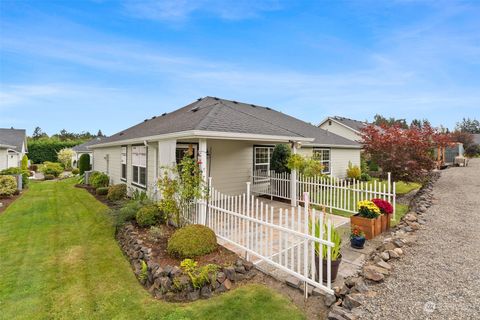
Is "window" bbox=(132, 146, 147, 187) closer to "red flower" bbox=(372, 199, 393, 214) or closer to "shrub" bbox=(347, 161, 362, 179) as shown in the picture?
"red flower" bbox=(372, 199, 393, 214)

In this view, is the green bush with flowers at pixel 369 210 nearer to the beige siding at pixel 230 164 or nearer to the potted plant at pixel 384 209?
the potted plant at pixel 384 209

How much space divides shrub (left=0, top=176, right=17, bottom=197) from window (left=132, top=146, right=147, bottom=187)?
7143 mm

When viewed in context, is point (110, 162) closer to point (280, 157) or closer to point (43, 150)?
point (280, 157)

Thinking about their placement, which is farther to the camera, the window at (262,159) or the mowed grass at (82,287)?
the window at (262,159)

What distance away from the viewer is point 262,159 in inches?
472

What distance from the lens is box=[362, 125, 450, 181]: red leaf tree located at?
1106cm

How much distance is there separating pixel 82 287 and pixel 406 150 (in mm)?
12845

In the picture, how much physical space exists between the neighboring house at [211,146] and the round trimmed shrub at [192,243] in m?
1.60

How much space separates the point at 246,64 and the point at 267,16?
4925mm

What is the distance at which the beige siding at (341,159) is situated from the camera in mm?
16859

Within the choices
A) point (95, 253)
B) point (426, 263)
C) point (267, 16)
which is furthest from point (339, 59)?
point (95, 253)

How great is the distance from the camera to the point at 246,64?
15.5m

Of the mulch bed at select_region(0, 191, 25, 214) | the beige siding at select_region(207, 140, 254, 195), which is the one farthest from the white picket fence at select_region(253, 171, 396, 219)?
the mulch bed at select_region(0, 191, 25, 214)

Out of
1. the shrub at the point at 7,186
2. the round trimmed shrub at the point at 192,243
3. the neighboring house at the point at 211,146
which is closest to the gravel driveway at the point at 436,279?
the round trimmed shrub at the point at 192,243
